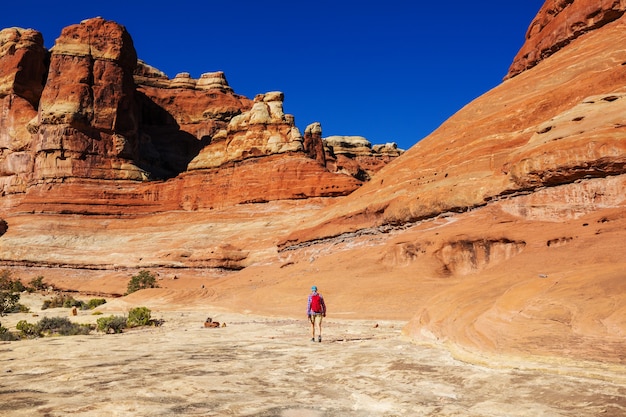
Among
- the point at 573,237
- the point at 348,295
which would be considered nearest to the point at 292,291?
the point at 348,295

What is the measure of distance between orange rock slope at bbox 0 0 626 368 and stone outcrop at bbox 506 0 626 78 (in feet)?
0.59

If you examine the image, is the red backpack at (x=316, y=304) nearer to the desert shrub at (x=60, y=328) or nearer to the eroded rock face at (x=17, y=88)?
the desert shrub at (x=60, y=328)

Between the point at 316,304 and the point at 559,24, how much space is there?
100 feet

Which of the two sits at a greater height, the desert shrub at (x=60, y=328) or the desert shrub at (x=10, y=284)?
the desert shrub at (x=10, y=284)

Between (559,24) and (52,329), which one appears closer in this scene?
(52,329)

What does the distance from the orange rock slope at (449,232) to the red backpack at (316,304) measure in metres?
2.40

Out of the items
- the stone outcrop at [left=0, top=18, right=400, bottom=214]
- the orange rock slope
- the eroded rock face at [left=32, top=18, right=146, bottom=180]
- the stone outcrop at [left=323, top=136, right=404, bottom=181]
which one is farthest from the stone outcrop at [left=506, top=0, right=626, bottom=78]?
the stone outcrop at [left=323, top=136, right=404, bottom=181]

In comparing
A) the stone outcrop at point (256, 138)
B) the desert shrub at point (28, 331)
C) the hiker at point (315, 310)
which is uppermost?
the stone outcrop at point (256, 138)

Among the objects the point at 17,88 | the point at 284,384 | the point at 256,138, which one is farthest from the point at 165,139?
the point at 284,384

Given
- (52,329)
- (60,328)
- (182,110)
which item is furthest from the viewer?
(182,110)

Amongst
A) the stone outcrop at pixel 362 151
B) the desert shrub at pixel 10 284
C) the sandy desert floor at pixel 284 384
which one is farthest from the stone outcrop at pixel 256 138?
the sandy desert floor at pixel 284 384

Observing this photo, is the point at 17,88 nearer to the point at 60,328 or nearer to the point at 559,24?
the point at 60,328

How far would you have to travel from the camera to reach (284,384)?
21.6 ft

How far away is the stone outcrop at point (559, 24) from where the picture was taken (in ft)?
98.5
